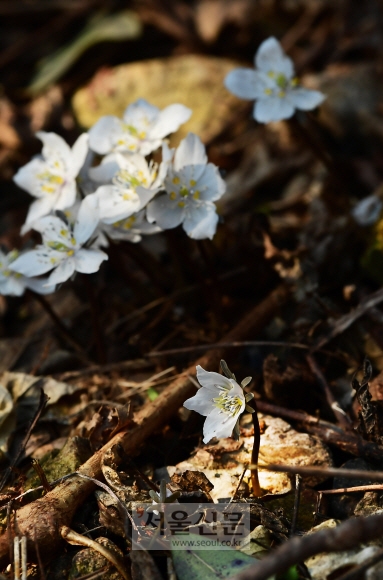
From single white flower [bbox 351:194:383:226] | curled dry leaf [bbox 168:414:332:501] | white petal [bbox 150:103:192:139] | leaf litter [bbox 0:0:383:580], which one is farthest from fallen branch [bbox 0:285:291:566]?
→ white petal [bbox 150:103:192:139]

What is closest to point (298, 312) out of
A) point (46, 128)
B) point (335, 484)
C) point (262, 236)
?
point (262, 236)

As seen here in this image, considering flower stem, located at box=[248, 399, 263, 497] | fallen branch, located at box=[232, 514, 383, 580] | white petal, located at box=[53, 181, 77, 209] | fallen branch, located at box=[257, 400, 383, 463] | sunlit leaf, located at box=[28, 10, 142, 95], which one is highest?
sunlit leaf, located at box=[28, 10, 142, 95]

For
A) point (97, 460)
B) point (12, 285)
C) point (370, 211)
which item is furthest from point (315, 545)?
point (370, 211)

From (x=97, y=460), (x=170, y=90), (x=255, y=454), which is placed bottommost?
(x=255, y=454)

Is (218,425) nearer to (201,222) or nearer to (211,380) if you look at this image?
(211,380)

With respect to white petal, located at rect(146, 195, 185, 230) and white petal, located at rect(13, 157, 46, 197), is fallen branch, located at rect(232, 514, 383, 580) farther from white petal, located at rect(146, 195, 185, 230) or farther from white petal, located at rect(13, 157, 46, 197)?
white petal, located at rect(13, 157, 46, 197)
